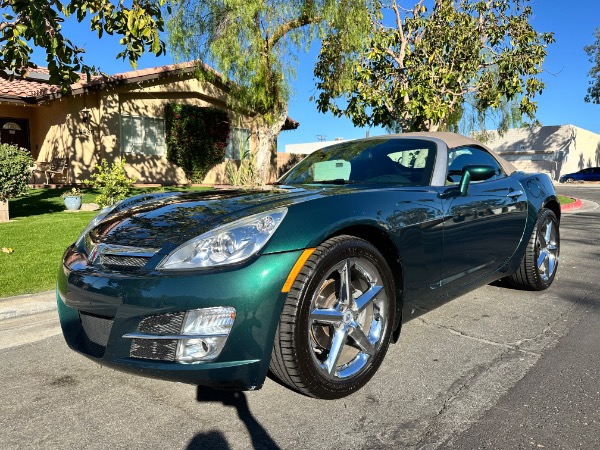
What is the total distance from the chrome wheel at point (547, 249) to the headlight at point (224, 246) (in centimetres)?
326

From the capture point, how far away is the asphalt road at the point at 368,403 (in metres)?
2.25

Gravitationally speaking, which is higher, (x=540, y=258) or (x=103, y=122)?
(x=103, y=122)

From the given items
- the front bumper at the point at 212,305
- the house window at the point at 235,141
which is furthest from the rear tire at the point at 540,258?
the house window at the point at 235,141

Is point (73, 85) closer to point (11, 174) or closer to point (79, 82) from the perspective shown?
point (79, 82)

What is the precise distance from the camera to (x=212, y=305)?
2.16 meters

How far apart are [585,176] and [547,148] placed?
534 centimetres

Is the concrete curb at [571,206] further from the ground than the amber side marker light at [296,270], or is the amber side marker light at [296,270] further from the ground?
the amber side marker light at [296,270]

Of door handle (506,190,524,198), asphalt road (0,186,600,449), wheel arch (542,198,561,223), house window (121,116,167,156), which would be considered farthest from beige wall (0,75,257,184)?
asphalt road (0,186,600,449)

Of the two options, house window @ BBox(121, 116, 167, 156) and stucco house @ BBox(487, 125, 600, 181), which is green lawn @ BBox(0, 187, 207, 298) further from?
stucco house @ BBox(487, 125, 600, 181)

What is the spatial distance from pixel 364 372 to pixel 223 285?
103cm

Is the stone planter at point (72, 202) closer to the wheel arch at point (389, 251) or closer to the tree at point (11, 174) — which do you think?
the tree at point (11, 174)

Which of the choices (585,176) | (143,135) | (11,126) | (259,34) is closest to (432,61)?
(259,34)

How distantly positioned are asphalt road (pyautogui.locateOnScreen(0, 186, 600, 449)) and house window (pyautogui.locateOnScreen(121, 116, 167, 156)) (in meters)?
14.4

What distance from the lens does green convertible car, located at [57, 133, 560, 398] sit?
2193 mm
